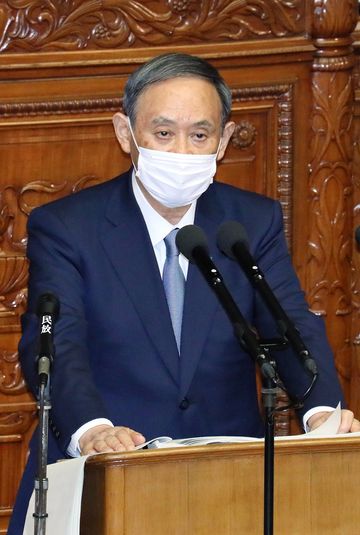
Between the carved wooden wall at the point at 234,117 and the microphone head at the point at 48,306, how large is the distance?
1.57m

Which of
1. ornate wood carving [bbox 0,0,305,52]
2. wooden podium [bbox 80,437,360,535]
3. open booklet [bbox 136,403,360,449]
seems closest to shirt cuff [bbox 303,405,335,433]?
open booklet [bbox 136,403,360,449]

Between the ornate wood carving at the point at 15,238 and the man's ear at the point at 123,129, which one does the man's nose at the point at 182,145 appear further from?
the ornate wood carving at the point at 15,238

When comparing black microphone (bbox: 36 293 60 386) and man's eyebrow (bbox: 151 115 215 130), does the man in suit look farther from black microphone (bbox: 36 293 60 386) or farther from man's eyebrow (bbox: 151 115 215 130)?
black microphone (bbox: 36 293 60 386)

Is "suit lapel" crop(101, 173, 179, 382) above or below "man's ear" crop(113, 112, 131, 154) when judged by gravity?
below

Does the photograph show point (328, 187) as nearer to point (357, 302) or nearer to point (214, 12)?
point (357, 302)

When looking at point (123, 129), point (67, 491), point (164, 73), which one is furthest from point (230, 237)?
point (123, 129)

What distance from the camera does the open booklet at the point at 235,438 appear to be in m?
2.95

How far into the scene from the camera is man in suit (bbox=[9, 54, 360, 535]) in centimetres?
366

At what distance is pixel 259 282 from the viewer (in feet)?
9.40

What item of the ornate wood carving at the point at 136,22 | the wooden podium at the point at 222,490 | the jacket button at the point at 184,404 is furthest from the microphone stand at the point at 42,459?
the ornate wood carving at the point at 136,22

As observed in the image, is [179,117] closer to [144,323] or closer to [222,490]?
[144,323]

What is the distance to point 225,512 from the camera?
9.29 feet

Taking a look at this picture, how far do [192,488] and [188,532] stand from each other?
0.31 ft

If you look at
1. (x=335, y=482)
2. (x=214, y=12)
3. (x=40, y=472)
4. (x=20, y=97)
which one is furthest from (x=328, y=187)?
(x=40, y=472)
